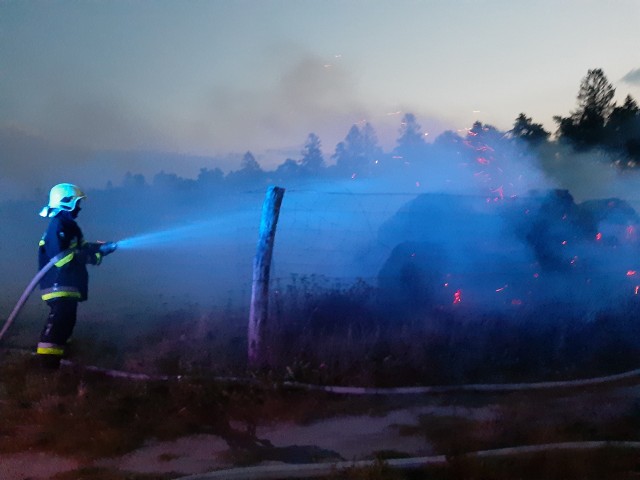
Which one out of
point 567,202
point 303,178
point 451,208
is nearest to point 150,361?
point 451,208

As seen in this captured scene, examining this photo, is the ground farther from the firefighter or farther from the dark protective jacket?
the dark protective jacket

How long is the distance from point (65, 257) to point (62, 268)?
20 centimetres

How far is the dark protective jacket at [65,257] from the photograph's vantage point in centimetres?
724

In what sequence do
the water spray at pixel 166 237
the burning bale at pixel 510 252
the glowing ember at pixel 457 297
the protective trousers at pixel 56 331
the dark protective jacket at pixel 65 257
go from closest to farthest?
the protective trousers at pixel 56 331
the dark protective jacket at pixel 65 257
the water spray at pixel 166 237
the glowing ember at pixel 457 297
the burning bale at pixel 510 252

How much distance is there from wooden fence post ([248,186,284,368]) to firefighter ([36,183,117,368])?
190 centimetres

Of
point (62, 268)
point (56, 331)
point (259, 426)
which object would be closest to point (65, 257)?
point (62, 268)

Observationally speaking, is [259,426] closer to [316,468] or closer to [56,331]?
[316,468]

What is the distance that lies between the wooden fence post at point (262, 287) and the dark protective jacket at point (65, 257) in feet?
6.76

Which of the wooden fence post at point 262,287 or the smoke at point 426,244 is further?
the smoke at point 426,244

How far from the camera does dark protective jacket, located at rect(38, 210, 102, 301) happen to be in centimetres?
724

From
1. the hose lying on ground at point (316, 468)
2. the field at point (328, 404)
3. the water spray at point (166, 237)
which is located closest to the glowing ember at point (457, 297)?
the field at point (328, 404)

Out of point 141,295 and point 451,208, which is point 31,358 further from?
point 451,208

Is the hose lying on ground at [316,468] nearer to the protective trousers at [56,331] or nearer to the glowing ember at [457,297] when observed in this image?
the protective trousers at [56,331]

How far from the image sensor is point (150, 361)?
7129 mm
